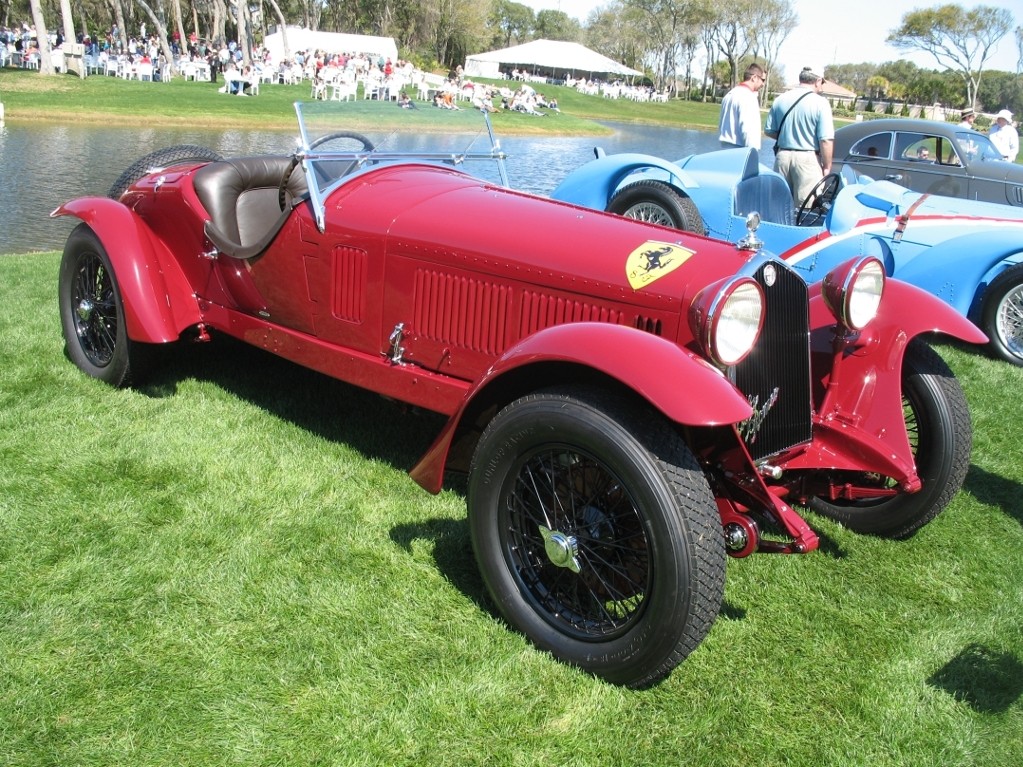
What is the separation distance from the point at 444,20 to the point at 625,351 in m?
68.9

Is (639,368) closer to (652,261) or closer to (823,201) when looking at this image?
(652,261)

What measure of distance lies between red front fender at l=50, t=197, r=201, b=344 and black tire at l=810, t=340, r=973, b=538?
3421mm

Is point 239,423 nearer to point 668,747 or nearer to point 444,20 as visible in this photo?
point 668,747

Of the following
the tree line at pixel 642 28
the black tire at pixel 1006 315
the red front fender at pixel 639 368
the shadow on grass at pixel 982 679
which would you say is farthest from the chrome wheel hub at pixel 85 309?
the tree line at pixel 642 28

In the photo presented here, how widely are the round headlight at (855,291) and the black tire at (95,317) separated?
11.7 feet

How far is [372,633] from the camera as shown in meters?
2.93

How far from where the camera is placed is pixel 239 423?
455 cm

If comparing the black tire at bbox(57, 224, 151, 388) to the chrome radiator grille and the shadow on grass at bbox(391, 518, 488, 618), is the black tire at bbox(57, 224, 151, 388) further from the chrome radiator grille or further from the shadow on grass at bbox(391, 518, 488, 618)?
the chrome radiator grille

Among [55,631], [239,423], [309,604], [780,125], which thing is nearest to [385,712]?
[309,604]

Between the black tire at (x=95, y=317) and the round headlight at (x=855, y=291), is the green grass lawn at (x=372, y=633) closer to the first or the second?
the black tire at (x=95, y=317)

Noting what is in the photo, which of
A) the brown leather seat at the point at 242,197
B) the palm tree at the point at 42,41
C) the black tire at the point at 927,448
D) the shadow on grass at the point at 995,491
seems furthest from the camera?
the palm tree at the point at 42,41

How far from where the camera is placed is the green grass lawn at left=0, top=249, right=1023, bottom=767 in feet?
8.21

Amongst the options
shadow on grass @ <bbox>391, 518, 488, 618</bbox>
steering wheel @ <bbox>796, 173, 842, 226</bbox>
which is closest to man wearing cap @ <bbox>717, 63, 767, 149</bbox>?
steering wheel @ <bbox>796, 173, 842, 226</bbox>

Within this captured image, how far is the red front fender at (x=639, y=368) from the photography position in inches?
97.7
